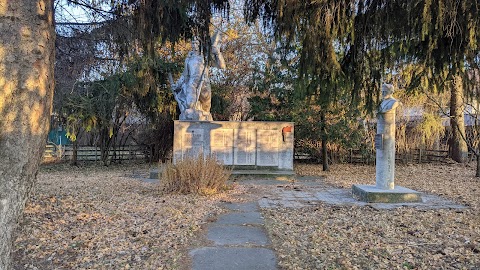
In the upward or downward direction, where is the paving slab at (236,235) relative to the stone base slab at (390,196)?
downward

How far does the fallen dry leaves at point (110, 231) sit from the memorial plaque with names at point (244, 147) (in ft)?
13.0

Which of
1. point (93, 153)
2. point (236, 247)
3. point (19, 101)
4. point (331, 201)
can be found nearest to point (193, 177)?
point (331, 201)

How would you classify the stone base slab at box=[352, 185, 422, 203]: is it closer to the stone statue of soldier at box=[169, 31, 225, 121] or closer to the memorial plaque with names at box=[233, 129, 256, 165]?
the memorial plaque with names at box=[233, 129, 256, 165]

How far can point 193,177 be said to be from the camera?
7188 mm

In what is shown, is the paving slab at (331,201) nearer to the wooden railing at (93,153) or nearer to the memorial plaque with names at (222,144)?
the memorial plaque with names at (222,144)

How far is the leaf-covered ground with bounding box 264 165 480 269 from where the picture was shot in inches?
138

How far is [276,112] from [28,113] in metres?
11.3

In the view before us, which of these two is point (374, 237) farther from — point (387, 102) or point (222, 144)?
point (222, 144)

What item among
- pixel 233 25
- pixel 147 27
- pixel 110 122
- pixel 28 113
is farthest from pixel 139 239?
pixel 233 25

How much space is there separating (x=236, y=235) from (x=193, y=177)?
9.69ft

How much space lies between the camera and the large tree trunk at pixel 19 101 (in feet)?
7.55

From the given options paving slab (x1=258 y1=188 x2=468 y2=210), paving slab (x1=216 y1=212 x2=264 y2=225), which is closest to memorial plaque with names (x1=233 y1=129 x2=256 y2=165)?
paving slab (x1=258 y1=188 x2=468 y2=210)

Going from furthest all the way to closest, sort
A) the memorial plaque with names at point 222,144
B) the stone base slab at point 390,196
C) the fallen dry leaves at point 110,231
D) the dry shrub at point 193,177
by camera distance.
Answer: the memorial plaque with names at point 222,144, the dry shrub at point 193,177, the stone base slab at point 390,196, the fallen dry leaves at point 110,231

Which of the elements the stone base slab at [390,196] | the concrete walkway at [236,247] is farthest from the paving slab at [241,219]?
the stone base slab at [390,196]
